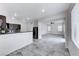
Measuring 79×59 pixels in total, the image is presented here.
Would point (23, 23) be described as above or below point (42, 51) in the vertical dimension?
above

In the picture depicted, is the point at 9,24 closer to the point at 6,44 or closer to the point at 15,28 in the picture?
the point at 15,28

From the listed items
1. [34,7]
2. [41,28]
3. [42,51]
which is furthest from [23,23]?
[42,51]

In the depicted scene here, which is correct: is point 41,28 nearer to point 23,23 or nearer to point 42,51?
point 23,23

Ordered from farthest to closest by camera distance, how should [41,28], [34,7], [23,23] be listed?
[41,28] < [23,23] < [34,7]

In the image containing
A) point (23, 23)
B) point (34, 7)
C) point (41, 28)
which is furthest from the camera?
point (41, 28)

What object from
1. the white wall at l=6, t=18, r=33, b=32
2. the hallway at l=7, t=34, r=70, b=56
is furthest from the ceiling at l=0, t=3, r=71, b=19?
the hallway at l=7, t=34, r=70, b=56

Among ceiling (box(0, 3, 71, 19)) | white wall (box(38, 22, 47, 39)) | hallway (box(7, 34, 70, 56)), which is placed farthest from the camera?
white wall (box(38, 22, 47, 39))

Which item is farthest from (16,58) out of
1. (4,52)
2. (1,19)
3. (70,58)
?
(1,19)

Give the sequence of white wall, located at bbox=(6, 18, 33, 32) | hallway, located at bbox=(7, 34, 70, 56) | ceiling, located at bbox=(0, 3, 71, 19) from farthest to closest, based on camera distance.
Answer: white wall, located at bbox=(6, 18, 33, 32), hallway, located at bbox=(7, 34, 70, 56), ceiling, located at bbox=(0, 3, 71, 19)

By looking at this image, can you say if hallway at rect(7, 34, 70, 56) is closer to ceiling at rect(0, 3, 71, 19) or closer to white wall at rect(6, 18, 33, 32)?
ceiling at rect(0, 3, 71, 19)

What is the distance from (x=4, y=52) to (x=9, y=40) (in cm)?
50

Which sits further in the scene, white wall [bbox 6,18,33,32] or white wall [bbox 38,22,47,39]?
white wall [bbox 38,22,47,39]

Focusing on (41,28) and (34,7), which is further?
(41,28)

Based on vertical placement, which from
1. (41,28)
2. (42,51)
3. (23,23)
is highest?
(23,23)
